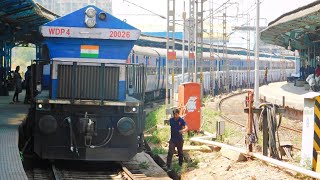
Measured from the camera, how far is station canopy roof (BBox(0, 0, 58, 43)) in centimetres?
2041

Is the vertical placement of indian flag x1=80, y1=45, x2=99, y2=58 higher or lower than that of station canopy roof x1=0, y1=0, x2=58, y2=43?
lower

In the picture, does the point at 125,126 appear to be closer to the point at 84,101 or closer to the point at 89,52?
the point at 84,101

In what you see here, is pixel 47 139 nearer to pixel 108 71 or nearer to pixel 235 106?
pixel 108 71

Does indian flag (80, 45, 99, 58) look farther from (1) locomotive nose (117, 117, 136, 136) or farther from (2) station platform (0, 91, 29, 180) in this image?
(2) station platform (0, 91, 29, 180)

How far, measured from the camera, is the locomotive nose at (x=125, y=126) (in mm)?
12586

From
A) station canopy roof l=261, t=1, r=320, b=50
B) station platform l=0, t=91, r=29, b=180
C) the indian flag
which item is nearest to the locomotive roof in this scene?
the indian flag

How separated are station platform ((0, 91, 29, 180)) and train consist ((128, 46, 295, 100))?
3.32 meters

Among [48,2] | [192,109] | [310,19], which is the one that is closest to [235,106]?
[310,19]

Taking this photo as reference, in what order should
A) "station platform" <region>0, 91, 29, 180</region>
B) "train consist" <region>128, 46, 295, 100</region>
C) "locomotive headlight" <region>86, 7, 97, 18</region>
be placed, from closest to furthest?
"station platform" <region>0, 91, 29, 180</region> → "locomotive headlight" <region>86, 7, 97, 18</region> → "train consist" <region>128, 46, 295, 100</region>

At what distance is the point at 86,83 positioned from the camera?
12.7 m

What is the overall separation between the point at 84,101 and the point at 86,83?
44cm

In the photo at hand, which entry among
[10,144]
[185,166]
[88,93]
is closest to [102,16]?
[88,93]

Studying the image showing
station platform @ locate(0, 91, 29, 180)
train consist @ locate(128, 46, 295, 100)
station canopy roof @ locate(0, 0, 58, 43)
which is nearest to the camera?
station platform @ locate(0, 91, 29, 180)

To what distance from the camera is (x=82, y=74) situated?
41.7ft
